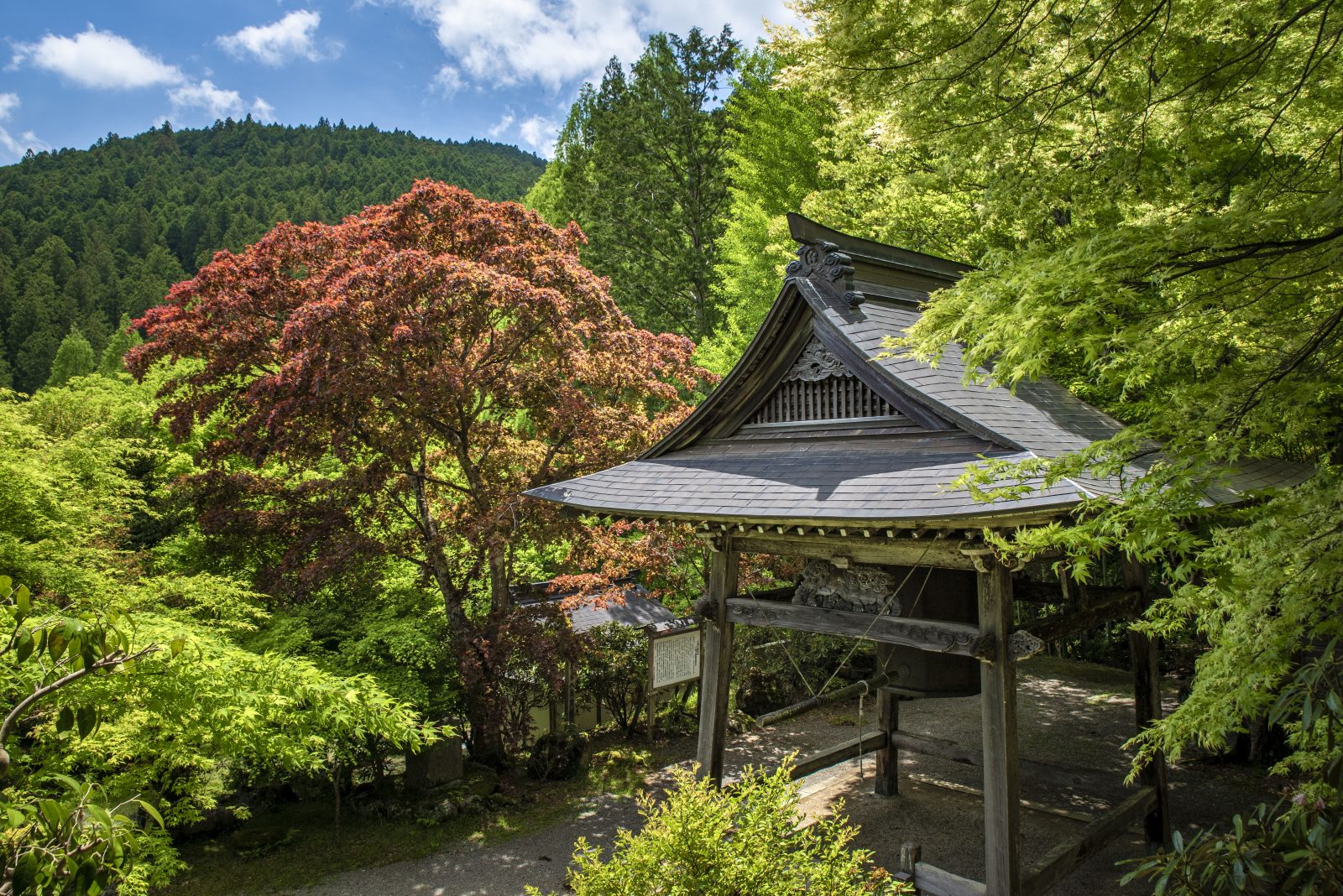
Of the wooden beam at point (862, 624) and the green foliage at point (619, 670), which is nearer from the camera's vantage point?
the wooden beam at point (862, 624)

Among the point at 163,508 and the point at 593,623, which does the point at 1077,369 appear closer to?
the point at 593,623

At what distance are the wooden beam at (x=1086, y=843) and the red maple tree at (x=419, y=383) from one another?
15.0ft

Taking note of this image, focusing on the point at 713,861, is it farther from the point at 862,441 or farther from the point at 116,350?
the point at 116,350

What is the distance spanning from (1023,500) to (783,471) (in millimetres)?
1879

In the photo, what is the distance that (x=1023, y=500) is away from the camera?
3.65 meters

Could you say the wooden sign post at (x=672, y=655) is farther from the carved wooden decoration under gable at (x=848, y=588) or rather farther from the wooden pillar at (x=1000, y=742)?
the wooden pillar at (x=1000, y=742)

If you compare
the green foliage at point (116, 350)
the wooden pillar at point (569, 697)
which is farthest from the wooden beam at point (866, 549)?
the green foliage at point (116, 350)

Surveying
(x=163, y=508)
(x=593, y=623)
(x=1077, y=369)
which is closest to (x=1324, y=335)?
(x=1077, y=369)

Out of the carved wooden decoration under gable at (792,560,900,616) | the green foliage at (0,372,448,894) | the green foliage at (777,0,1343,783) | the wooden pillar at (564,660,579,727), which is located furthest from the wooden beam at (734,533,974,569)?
the wooden pillar at (564,660,579,727)

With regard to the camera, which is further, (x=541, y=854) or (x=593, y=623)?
(x=593, y=623)

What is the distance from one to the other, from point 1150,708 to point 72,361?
34.7m

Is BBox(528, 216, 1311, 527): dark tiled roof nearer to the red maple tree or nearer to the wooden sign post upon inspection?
the red maple tree

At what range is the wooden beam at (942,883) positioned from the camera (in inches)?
182

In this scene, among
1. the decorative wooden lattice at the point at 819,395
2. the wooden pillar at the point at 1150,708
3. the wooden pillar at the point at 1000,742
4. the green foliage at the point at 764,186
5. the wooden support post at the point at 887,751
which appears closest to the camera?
the wooden pillar at the point at 1000,742
